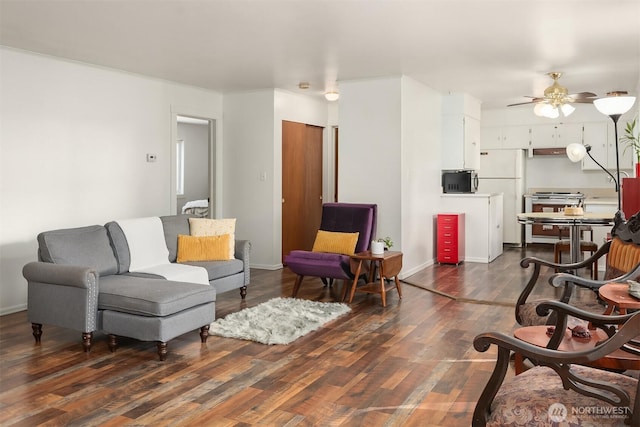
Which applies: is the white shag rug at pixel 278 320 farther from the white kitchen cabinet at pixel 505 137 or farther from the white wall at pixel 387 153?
the white kitchen cabinet at pixel 505 137

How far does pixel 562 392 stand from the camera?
1945mm

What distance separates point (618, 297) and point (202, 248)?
3765mm

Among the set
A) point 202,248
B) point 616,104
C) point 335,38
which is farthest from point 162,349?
point 616,104

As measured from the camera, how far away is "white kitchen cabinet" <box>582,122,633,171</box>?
8812 mm

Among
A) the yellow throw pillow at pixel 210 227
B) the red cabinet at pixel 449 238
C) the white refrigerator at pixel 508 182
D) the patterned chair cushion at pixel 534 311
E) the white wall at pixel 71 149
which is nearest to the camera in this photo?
the patterned chair cushion at pixel 534 311

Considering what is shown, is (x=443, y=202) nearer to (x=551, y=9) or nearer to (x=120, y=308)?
(x=551, y=9)

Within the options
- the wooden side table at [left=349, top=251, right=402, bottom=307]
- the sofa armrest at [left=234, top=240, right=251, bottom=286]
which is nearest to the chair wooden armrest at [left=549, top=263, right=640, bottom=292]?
the wooden side table at [left=349, top=251, right=402, bottom=307]

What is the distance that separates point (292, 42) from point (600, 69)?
11.7ft

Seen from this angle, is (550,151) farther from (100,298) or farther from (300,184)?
(100,298)

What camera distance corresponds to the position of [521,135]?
947 centimetres

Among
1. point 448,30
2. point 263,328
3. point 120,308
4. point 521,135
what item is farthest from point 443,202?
point 120,308

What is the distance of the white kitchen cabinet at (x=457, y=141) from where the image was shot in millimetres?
7777

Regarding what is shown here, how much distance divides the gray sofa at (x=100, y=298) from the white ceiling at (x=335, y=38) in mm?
1695

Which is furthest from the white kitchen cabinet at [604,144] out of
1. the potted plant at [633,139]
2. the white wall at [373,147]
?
the white wall at [373,147]
